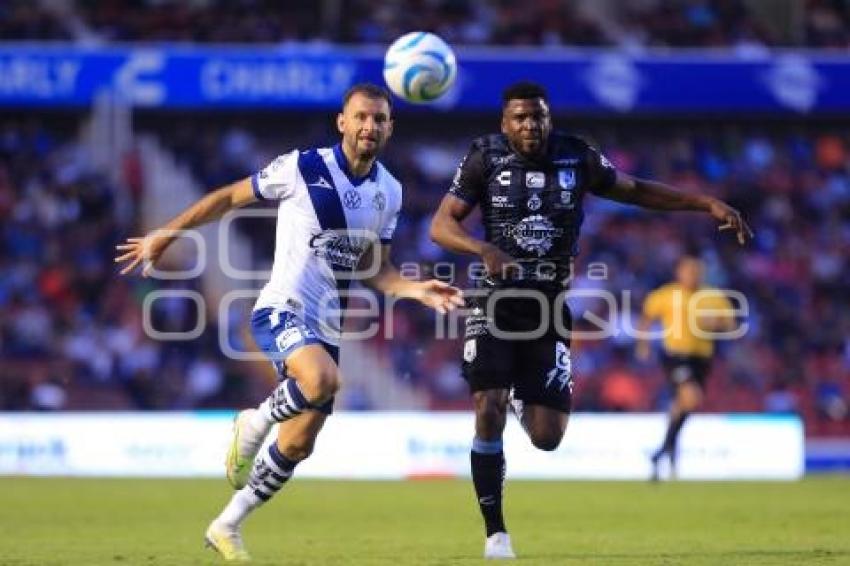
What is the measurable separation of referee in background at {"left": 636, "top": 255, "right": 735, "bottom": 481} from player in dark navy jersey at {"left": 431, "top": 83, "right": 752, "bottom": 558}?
836cm

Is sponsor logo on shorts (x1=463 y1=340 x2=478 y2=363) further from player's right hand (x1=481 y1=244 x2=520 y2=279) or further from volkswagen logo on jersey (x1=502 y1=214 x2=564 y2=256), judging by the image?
player's right hand (x1=481 y1=244 x2=520 y2=279)

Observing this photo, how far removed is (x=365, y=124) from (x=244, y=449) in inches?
79.9

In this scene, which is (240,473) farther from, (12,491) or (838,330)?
(838,330)

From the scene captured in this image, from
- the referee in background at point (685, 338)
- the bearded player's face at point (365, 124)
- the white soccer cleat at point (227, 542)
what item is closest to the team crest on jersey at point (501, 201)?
the bearded player's face at point (365, 124)

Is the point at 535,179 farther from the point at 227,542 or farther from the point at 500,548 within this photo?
the point at 227,542

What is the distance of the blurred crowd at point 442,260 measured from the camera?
2350 centimetres

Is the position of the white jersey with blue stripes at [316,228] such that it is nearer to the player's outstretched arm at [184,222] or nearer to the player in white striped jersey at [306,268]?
the player in white striped jersey at [306,268]

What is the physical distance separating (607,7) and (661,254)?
5652 millimetres

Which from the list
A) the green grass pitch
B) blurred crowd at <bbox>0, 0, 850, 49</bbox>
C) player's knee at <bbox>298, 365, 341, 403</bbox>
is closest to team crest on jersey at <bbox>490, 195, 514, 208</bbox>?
player's knee at <bbox>298, 365, 341, 403</bbox>

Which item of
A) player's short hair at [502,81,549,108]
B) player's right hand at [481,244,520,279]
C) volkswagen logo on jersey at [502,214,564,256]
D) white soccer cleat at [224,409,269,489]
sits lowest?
white soccer cleat at [224,409,269,489]

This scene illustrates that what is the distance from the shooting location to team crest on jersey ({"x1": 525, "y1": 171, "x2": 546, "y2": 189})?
9.90 metres

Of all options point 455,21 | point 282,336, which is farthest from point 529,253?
point 455,21

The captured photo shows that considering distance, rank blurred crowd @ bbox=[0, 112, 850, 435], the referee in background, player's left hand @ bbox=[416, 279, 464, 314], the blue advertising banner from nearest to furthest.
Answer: player's left hand @ bbox=[416, 279, 464, 314] → the referee in background → blurred crowd @ bbox=[0, 112, 850, 435] → the blue advertising banner

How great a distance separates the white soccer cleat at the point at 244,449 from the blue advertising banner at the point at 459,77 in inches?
674
